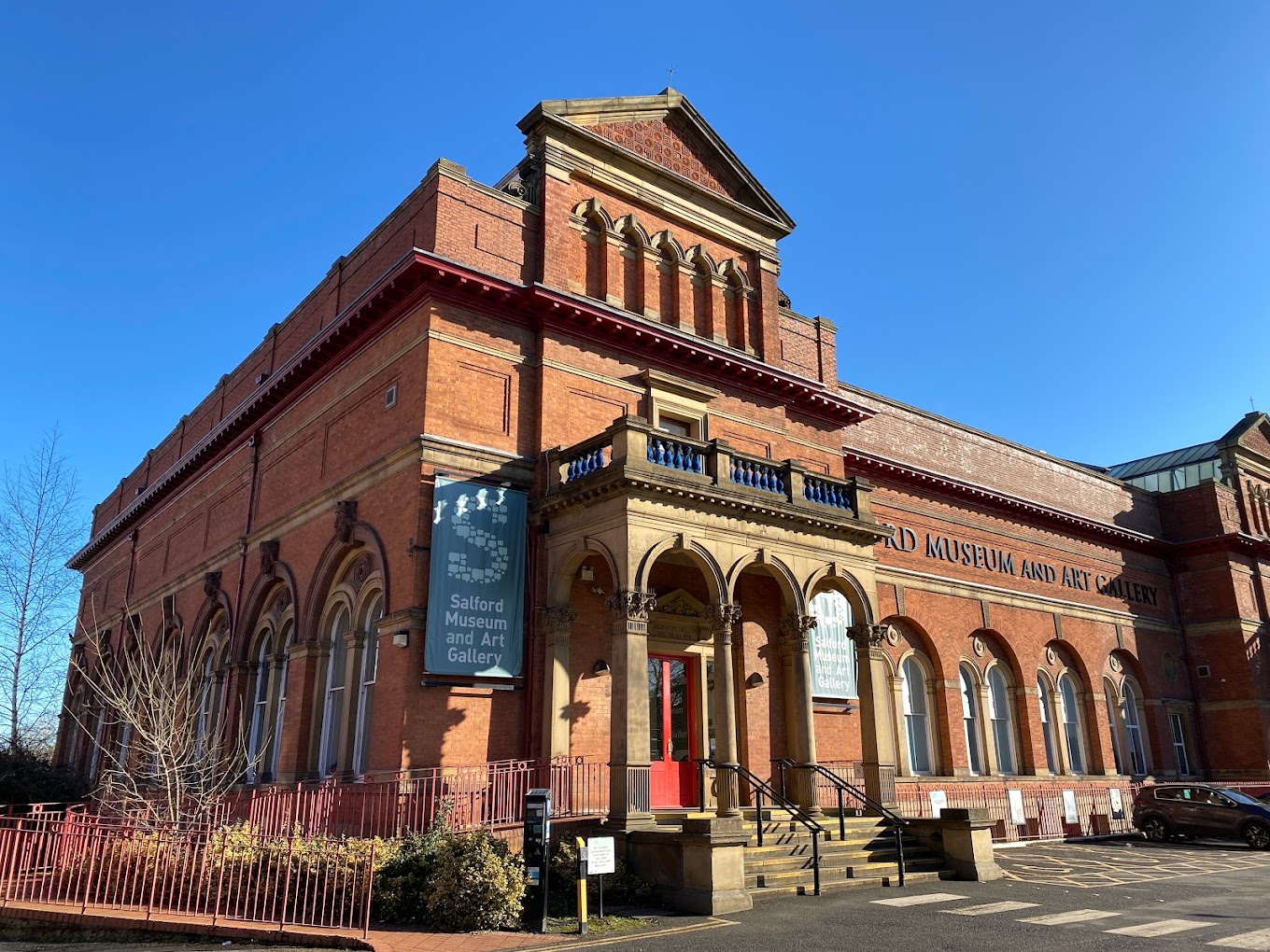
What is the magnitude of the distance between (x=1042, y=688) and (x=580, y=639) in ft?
62.5

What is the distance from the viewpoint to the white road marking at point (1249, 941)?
9.85 meters

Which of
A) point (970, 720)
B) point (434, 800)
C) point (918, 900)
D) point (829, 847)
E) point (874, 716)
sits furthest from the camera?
point (970, 720)

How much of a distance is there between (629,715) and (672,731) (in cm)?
441

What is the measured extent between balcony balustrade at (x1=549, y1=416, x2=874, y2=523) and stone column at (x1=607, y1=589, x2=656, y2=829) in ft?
7.60

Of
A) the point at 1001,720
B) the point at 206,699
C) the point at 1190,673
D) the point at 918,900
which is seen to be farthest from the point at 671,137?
the point at 1190,673

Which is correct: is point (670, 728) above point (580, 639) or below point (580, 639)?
below

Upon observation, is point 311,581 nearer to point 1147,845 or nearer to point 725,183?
point 725,183

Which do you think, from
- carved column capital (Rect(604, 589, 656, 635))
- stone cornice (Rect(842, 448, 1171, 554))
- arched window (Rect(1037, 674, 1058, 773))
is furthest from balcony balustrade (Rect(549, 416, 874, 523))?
arched window (Rect(1037, 674, 1058, 773))

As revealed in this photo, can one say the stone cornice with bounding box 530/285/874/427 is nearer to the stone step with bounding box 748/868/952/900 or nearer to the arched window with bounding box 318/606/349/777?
the arched window with bounding box 318/606/349/777

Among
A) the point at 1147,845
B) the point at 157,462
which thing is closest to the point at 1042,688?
the point at 1147,845

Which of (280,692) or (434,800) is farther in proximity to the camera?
(280,692)

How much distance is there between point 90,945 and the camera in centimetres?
1116

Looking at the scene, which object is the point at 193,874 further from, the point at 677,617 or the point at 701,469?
the point at 701,469

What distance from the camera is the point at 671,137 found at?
875 inches
